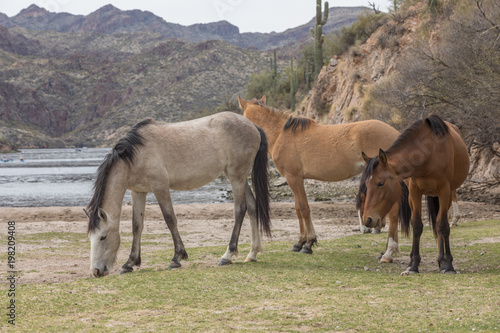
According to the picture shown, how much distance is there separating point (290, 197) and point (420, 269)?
20.6 meters

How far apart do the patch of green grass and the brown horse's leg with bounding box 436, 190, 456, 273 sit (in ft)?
0.75

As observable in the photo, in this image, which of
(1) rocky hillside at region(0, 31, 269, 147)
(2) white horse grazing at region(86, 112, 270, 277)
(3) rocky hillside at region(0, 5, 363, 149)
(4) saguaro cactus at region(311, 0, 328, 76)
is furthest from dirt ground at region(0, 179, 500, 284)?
(1) rocky hillside at region(0, 31, 269, 147)

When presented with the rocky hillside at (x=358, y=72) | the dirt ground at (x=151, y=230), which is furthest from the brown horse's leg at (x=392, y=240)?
the rocky hillside at (x=358, y=72)

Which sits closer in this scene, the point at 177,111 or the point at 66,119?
the point at 177,111

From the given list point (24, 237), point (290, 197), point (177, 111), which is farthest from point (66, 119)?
point (24, 237)

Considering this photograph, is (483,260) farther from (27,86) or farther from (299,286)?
(27,86)

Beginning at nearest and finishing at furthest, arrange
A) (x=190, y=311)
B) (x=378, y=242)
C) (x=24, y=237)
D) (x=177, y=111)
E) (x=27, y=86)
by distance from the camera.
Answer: (x=190, y=311) → (x=378, y=242) → (x=24, y=237) → (x=177, y=111) → (x=27, y=86)

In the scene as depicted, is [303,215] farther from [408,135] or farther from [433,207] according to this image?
[408,135]

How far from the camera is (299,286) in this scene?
6301 millimetres

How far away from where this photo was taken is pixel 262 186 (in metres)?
8.52

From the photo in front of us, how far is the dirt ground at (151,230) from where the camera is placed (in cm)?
869

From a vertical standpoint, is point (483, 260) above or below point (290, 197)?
above

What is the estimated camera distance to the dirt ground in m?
8.69

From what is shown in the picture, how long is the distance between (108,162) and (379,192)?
12.7 feet
